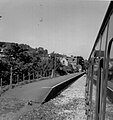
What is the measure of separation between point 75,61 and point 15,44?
9186 centimetres

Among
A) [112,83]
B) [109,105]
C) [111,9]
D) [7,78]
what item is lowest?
[7,78]

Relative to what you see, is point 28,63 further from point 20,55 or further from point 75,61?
point 75,61

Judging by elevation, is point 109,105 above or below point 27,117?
above

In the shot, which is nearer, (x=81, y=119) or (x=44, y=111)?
(x=81, y=119)

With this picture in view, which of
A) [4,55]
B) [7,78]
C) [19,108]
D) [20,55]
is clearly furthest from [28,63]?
[19,108]

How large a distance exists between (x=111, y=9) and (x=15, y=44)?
34748mm

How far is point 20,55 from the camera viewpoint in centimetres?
3562

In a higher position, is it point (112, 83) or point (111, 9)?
point (111, 9)

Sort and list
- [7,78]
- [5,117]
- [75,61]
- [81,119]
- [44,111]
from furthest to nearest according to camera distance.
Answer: [75,61], [7,78], [44,111], [81,119], [5,117]

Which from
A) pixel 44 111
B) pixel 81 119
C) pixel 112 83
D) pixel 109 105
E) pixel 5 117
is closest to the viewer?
pixel 112 83

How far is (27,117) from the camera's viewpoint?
25.6 ft

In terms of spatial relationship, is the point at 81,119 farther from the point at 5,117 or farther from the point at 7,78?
the point at 7,78

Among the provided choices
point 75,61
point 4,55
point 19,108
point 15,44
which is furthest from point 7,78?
point 75,61

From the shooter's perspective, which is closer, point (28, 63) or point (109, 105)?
point (109, 105)
